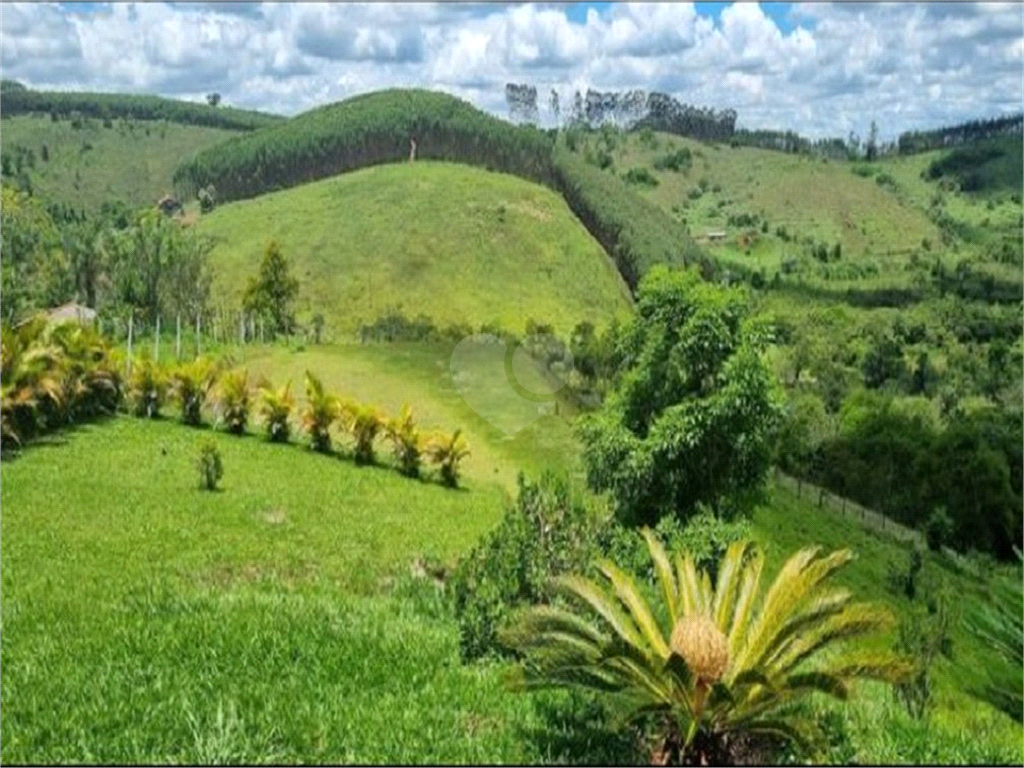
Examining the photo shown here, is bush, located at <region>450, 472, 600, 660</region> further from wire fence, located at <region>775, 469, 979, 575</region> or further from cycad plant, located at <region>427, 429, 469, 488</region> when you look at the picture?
wire fence, located at <region>775, 469, 979, 575</region>

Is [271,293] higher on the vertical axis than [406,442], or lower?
lower

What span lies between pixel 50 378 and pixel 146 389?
14.8 feet

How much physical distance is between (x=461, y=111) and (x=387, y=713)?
167 meters

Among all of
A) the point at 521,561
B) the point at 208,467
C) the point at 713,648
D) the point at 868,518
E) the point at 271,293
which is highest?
the point at 713,648

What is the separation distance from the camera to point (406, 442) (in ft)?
90.7

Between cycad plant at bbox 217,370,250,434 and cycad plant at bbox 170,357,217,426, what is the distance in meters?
0.35

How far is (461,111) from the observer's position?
167m

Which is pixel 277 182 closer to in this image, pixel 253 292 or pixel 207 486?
pixel 253 292

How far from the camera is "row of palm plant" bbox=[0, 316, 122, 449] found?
22.0 meters

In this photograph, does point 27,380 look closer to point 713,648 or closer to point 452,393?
point 713,648

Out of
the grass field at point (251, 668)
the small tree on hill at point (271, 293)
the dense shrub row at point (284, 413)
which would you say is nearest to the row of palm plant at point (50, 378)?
the dense shrub row at point (284, 413)

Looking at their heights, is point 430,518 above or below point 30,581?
below

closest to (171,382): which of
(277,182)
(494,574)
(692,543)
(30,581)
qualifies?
(692,543)

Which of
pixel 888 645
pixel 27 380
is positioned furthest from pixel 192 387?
pixel 888 645
